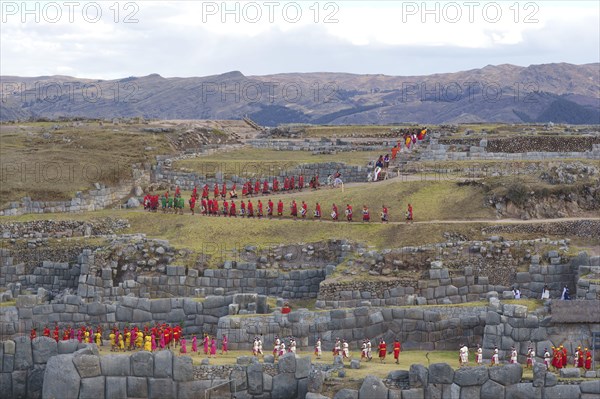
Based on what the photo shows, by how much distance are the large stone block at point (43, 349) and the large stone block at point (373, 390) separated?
1016cm

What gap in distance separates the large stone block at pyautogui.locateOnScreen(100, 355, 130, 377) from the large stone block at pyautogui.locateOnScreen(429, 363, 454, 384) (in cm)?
870

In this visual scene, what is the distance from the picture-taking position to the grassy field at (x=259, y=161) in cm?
5966

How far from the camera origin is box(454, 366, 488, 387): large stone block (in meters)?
30.5

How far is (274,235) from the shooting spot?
46.0 metres

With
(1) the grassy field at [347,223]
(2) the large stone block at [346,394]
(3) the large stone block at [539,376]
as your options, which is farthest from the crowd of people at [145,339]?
(3) the large stone block at [539,376]

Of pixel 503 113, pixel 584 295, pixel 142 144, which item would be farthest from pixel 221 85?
pixel 584 295

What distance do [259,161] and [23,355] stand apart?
97.5ft

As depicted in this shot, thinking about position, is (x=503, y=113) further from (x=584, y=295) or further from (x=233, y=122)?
(x=584, y=295)

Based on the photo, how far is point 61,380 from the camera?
3186 centimetres

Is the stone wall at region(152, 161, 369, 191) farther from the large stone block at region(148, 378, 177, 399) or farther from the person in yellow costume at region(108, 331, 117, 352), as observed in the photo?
the large stone block at region(148, 378, 177, 399)

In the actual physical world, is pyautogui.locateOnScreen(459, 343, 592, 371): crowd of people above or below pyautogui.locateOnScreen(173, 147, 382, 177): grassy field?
below

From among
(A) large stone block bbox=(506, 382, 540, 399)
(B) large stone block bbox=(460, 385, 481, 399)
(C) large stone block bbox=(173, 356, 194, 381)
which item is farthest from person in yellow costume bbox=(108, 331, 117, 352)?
(A) large stone block bbox=(506, 382, 540, 399)

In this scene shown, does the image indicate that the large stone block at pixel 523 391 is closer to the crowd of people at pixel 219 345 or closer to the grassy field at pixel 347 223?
the crowd of people at pixel 219 345

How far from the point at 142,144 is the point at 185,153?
2.76m
